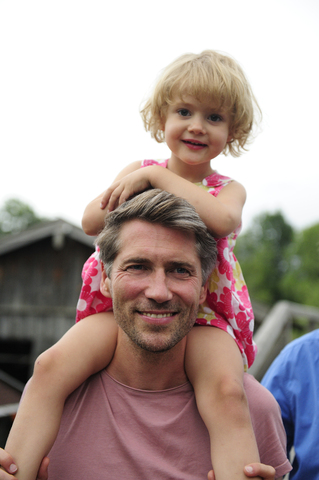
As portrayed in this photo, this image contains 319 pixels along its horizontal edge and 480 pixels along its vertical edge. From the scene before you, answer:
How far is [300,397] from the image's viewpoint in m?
2.32

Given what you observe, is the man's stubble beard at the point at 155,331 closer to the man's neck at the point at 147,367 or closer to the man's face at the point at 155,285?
the man's face at the point at 155,285

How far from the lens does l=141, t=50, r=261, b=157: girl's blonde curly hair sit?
2.04 m

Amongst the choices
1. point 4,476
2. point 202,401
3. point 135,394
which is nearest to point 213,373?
point 202,401

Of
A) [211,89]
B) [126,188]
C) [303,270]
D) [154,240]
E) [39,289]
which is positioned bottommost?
[303,270]

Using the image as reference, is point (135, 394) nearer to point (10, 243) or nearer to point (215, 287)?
point (215, 287)

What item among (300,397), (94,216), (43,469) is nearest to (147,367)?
(43,469)

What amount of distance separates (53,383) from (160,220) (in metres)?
0.80

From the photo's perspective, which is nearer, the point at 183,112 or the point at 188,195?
the point at 188,195

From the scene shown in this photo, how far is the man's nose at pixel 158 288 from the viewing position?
5.82 ft

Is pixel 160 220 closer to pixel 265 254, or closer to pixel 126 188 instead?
pixel 126 188

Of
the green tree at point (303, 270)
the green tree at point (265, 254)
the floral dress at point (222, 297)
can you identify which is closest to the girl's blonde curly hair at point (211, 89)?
the floral dress at point (222, 297)

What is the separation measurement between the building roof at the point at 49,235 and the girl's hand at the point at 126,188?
8872 mm

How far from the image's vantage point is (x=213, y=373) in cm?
188

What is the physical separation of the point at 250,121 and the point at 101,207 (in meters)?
0.86
